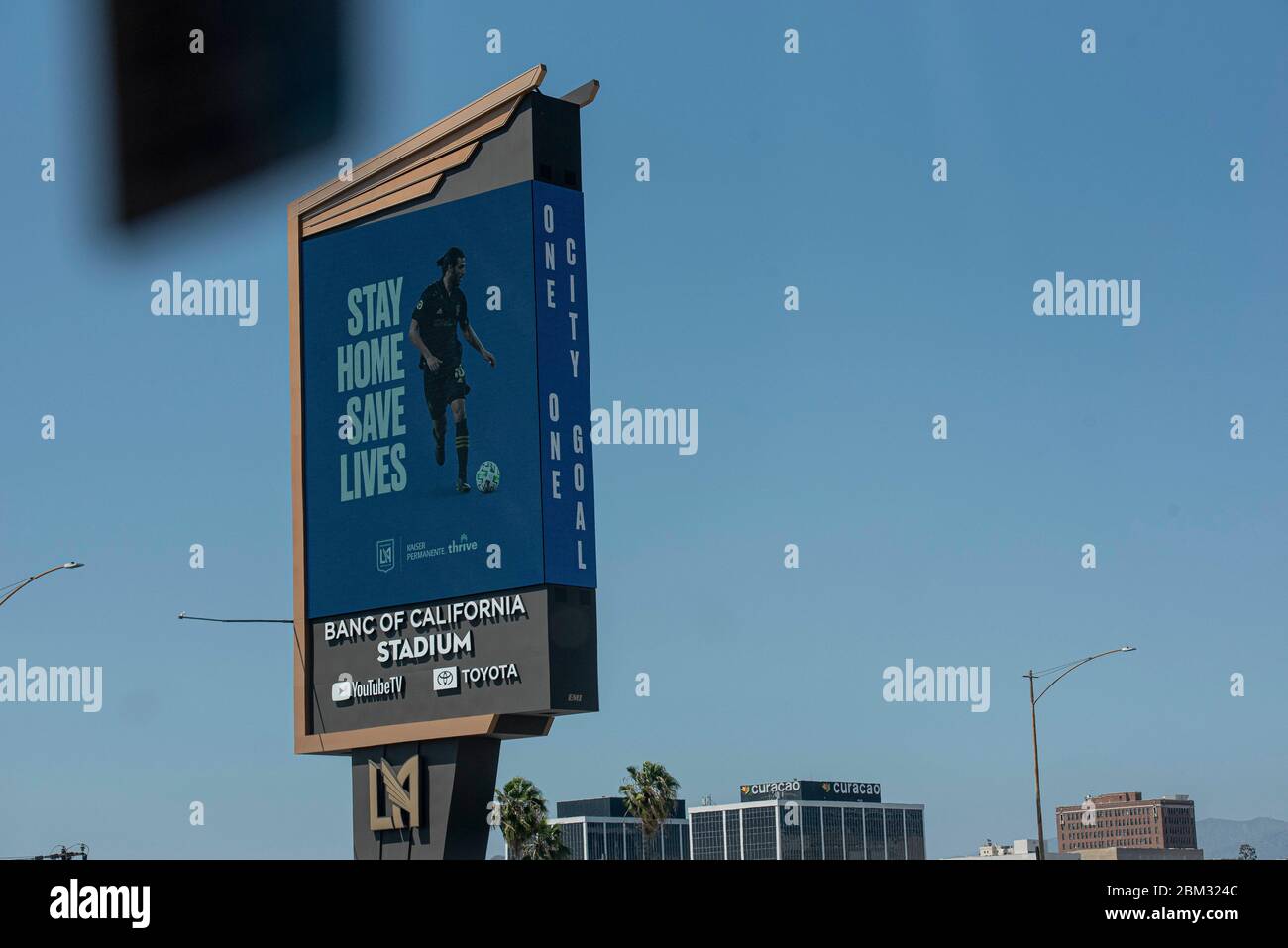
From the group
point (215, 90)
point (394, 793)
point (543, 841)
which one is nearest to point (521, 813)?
point (543, 841)

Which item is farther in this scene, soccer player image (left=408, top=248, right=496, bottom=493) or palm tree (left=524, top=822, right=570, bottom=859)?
palm tree (left=524, top=822, right=570, bottom=859)

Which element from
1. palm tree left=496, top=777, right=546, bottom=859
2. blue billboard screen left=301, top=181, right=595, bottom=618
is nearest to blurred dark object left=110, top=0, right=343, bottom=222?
blue billboard screen left=301, top=181, right=595, bottom=618

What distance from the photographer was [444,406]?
1896 inches

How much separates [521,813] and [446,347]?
38.5 m

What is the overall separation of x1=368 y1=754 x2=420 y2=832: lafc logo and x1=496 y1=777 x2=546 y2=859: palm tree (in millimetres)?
31204

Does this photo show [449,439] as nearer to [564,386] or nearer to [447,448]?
[447,448]

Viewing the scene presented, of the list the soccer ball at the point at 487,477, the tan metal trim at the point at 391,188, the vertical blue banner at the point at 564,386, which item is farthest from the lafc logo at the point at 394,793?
the tan metal trim at the point at 391,188

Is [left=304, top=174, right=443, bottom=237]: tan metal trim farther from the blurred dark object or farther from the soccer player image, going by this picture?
the blurred dark object

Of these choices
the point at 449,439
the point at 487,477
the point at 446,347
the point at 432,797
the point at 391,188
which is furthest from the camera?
the point at 391,188

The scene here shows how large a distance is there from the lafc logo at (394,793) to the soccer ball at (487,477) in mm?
8363

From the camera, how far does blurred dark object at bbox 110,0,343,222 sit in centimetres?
777
